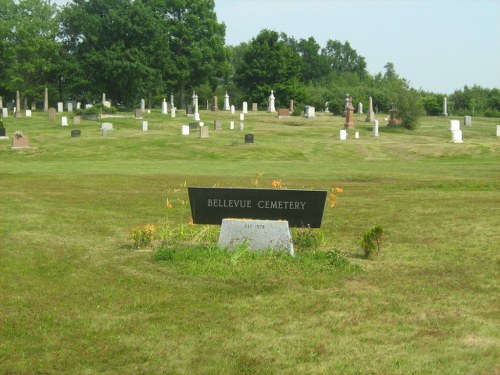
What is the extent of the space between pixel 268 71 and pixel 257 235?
93.7 m

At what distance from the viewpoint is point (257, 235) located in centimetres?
1138

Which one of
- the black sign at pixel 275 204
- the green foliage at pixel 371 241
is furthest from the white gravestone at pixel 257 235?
the green foliage at pixel 371 241

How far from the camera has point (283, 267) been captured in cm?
1054

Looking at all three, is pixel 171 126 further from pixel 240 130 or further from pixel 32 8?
pixel 32 8

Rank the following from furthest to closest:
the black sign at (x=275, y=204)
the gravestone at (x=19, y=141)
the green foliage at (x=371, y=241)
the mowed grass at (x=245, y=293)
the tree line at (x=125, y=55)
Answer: the tree line at (x=125, y=55) < the gravestone at (x=19, y=141) < the black sign at (x=275, y=204) < the green foliage at (x=371, y=241) < the mowed grass at (x=245, y=293)

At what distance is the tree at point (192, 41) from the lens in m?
89.9

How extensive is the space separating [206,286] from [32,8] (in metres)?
95.3

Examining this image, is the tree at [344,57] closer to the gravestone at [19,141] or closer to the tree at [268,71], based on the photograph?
the tree at [268,71]

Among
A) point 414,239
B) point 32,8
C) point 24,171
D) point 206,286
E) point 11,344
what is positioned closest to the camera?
point 11,344

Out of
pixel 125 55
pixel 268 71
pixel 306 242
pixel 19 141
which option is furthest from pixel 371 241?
pixel 268 71

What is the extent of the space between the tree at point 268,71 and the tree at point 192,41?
10.5 m

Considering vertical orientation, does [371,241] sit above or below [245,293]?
above

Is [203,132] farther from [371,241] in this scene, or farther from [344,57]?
[344,57]

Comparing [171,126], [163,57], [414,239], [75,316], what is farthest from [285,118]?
[75,316]
